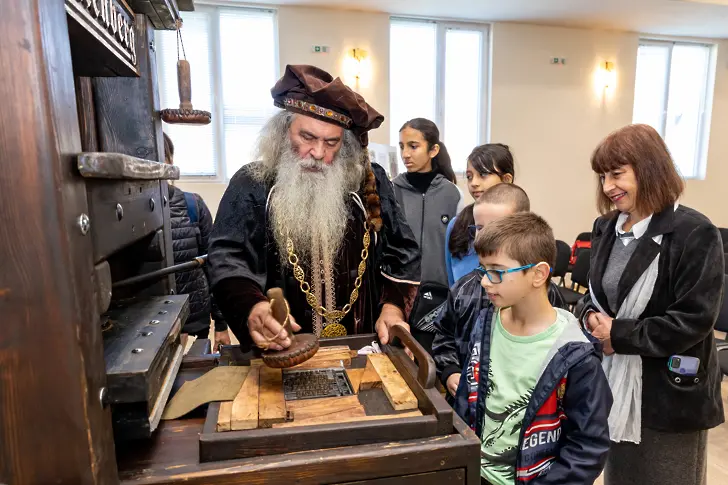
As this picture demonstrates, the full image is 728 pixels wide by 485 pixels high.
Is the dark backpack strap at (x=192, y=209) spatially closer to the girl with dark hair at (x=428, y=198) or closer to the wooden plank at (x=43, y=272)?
the girl with dark hair at (x=428, y=198)

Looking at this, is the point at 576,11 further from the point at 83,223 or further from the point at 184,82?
the point at 83,223

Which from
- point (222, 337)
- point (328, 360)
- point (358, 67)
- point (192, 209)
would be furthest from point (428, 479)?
point (358, 67)

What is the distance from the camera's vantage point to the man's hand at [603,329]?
5.15ft

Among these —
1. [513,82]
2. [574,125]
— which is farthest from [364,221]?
[574,125]

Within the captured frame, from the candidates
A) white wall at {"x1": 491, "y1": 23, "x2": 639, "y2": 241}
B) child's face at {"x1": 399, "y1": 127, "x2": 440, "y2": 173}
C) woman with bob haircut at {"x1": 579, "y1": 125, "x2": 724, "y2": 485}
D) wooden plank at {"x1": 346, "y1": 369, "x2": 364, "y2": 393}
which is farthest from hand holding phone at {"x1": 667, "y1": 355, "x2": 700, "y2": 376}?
white wall at {"x1": 491, "y1": 23, "x2": 639, "y2": 241}

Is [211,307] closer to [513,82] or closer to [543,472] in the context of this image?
[543,472]

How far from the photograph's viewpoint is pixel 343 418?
834 mm

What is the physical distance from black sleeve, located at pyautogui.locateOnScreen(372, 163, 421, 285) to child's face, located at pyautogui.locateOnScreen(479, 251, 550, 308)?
30cm

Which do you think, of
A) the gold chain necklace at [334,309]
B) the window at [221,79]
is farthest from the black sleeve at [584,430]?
the window at [221,79]

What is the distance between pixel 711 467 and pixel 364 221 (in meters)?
2.40

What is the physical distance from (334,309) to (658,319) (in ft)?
3.28

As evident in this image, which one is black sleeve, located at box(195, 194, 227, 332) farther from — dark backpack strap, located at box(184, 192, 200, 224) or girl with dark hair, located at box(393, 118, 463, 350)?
girl with dark hair, located at box(393, 118, 463, 350)

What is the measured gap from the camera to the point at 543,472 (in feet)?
3.80

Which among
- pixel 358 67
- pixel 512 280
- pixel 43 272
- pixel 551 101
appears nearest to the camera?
pixel 43 272
